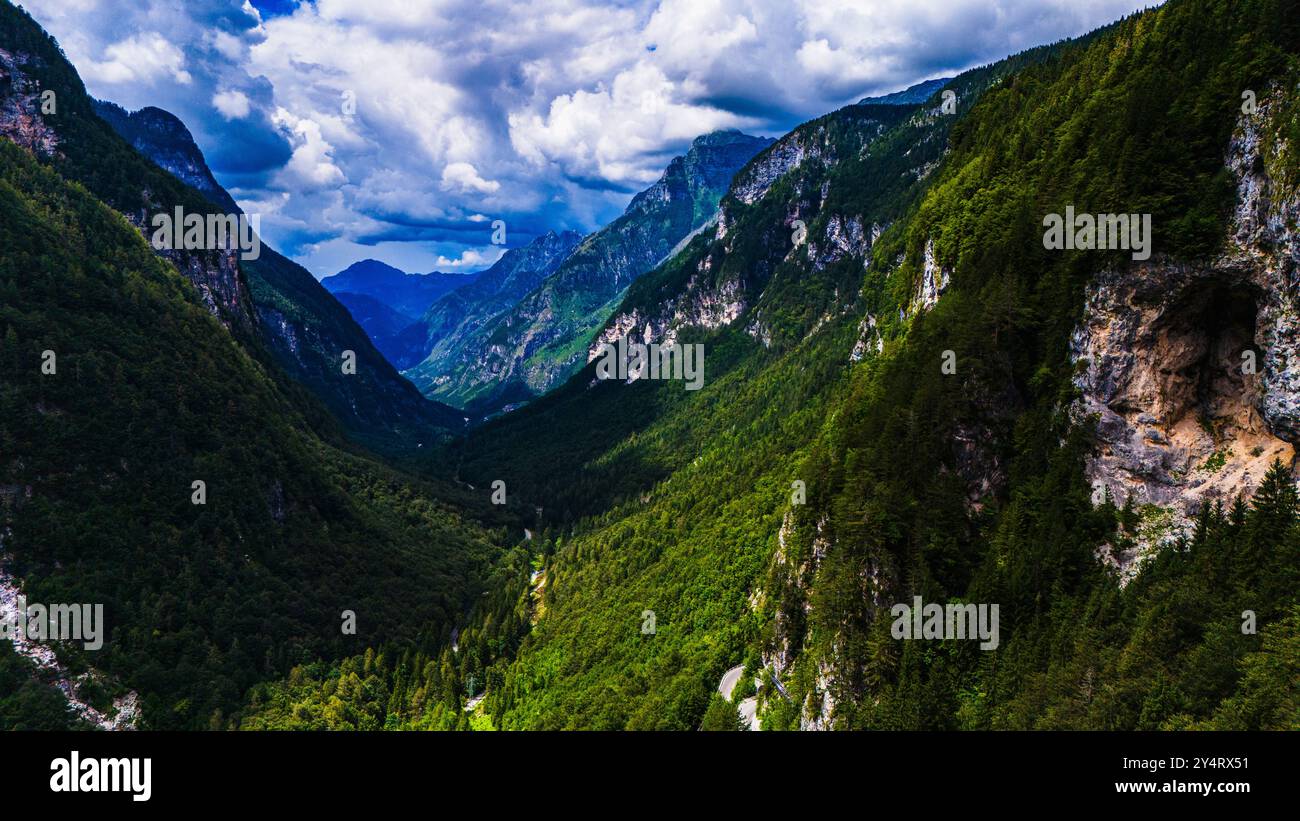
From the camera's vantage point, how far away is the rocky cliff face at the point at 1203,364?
43.1 m

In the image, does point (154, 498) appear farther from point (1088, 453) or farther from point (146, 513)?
point (1088, 453)

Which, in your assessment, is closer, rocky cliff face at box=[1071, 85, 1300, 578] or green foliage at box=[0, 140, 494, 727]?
rocky cliff face at box=[1071, 85, 1300, 578]

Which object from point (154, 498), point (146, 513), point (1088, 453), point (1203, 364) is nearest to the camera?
point (1203, 364)

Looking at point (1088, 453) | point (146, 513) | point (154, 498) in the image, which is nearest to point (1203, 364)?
point (1088, 453)

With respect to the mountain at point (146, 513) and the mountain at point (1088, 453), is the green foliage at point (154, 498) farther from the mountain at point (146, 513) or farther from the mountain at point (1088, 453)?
the mountain at point (1088, 453)

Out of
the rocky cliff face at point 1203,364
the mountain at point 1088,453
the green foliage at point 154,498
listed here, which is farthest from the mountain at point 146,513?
the rocky cliff face at point 1203,364

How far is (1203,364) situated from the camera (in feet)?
164

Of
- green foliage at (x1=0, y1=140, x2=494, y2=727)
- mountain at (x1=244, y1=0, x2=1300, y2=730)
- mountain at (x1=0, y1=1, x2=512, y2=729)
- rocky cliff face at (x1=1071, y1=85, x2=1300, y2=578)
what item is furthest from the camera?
green foliage at (x1=0, y1=140, x2=494, y2=727)

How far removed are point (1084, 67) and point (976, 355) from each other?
64956 mm

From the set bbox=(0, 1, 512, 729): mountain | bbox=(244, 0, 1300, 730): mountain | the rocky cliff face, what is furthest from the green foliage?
the rocky cliff face

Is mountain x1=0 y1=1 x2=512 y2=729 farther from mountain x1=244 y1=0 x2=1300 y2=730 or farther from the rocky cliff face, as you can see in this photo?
the rocky cliff face

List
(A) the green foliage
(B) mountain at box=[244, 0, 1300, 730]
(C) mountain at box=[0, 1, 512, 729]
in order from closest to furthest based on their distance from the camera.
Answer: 1. (B) mountain at box=[244, 0, 1300, 730]
2. (C) mountain at box=[0, 1, 512, 729]
3. (A) the green foliage

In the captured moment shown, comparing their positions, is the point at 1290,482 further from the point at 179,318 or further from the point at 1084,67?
the point at 179,318

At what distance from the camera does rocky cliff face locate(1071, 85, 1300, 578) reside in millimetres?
43062
